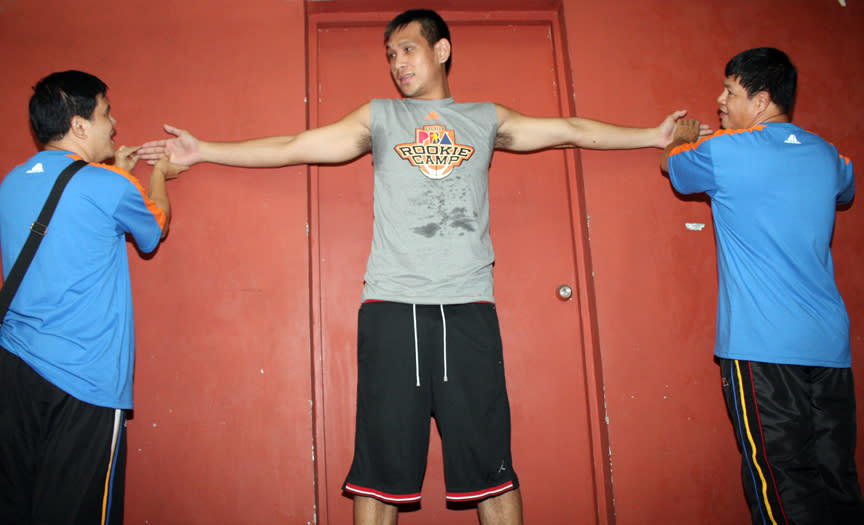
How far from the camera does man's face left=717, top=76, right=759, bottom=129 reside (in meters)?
2.39

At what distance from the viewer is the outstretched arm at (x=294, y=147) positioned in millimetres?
2410

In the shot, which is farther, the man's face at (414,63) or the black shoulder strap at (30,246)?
the man's face at (414,63)

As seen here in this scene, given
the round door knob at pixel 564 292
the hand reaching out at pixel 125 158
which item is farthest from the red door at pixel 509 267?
the hand reaching out at pixel 125 158

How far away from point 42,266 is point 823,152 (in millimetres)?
2773

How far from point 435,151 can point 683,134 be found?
1194 mm

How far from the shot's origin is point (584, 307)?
9.20 feet

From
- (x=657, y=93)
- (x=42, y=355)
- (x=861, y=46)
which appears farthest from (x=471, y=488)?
(x=861, y=46)

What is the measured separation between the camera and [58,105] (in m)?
2.19

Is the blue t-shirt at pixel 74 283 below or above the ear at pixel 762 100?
below

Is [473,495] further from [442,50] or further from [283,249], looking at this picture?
[442,50]

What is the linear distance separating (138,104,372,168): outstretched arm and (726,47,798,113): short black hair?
152 cm

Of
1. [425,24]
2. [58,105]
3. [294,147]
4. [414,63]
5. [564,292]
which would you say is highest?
[425,24]

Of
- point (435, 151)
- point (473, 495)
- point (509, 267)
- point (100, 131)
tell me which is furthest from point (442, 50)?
point (473, 495)

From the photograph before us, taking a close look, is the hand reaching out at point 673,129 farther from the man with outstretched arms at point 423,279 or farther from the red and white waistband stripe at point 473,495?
the red and white waistband stripe at point 473,495
